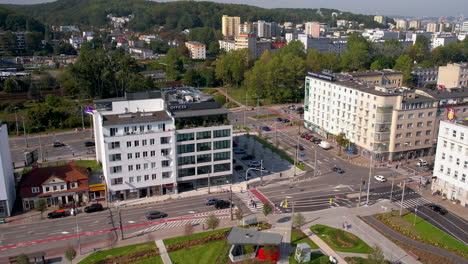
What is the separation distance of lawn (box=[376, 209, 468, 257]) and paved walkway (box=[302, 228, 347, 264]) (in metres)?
12.5

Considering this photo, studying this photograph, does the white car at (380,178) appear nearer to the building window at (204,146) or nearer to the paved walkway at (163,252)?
the building window at (204,146)

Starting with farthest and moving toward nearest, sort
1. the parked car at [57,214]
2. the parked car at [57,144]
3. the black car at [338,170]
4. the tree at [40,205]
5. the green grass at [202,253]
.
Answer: the parked car at [57,144]
the black car at [338,170]
the parked car at [57,214]
the tree at [40,205]
the green grass at [202,253]

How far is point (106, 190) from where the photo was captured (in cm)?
6981

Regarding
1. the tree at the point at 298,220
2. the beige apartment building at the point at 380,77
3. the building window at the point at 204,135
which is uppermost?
the beige apartment building at the point at 380,77

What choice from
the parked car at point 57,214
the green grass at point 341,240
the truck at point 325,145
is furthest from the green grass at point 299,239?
the truck at point 325,145

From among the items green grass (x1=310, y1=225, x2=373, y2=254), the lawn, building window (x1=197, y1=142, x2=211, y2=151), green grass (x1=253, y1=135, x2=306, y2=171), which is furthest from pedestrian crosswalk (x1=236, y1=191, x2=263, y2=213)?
the lawn

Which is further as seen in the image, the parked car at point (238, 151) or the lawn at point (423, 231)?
the parked car at point (238, 151)

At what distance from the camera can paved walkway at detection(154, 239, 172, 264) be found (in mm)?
52703

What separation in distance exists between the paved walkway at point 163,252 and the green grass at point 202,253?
21.4 inches

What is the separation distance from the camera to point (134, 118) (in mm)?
70250

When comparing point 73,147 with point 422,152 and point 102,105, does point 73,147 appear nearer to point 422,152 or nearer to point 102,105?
point 102,105

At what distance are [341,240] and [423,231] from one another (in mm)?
13417

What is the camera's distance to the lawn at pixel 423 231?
185ft

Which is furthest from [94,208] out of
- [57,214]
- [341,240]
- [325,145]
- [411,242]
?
[325,145]
